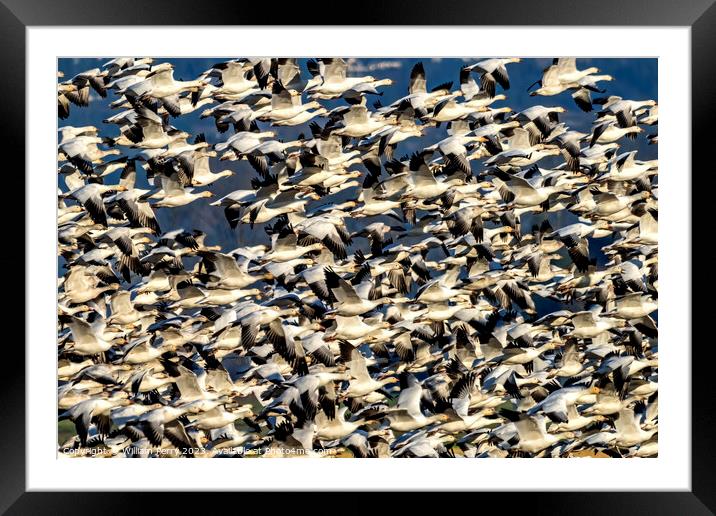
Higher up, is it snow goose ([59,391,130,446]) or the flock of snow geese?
the flock of snow geese

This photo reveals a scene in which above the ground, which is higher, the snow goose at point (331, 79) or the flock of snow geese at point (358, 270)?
the snow goose at point (331, 79)

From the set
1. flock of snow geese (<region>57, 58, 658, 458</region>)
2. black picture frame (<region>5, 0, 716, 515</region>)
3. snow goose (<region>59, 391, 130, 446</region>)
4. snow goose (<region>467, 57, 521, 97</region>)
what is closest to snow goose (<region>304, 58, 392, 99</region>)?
flock of snow geese (<region>57, 58, 658, 458</region>)

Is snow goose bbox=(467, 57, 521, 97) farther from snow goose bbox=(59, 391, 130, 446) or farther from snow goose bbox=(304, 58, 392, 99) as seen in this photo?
snow goose bbox=(59, 391, 130, 446)
